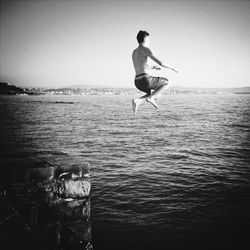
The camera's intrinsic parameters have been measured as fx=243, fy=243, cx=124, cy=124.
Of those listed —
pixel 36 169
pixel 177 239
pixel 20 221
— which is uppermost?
pixel 36 169

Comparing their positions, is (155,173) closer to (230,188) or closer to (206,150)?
(230,188)

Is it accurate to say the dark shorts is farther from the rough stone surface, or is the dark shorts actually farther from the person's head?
the rough stone surface

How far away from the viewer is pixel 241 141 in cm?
3719

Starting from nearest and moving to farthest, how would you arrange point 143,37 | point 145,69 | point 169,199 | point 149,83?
point 143,37
point 145,69
point 149,83
point 169,199

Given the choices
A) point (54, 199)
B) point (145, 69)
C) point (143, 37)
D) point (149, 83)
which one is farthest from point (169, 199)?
point (143, 37)

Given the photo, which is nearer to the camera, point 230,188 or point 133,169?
point 230,188

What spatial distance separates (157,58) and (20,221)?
314cm

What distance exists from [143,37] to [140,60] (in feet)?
1.22

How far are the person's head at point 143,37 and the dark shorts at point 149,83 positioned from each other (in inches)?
21.6

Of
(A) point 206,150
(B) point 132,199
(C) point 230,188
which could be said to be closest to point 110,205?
(B) point 132,199

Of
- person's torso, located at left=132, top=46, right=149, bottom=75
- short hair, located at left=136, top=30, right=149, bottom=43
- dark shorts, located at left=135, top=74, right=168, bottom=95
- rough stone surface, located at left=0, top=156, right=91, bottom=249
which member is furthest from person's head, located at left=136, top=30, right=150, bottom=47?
rough stone surface, located at left=0, top=156, right=91, bottom=249

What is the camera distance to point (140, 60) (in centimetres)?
411

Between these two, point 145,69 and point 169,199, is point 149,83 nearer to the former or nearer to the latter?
point 145,69

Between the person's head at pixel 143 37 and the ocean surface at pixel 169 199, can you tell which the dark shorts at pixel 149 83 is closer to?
the person's head at pixel 143 37
